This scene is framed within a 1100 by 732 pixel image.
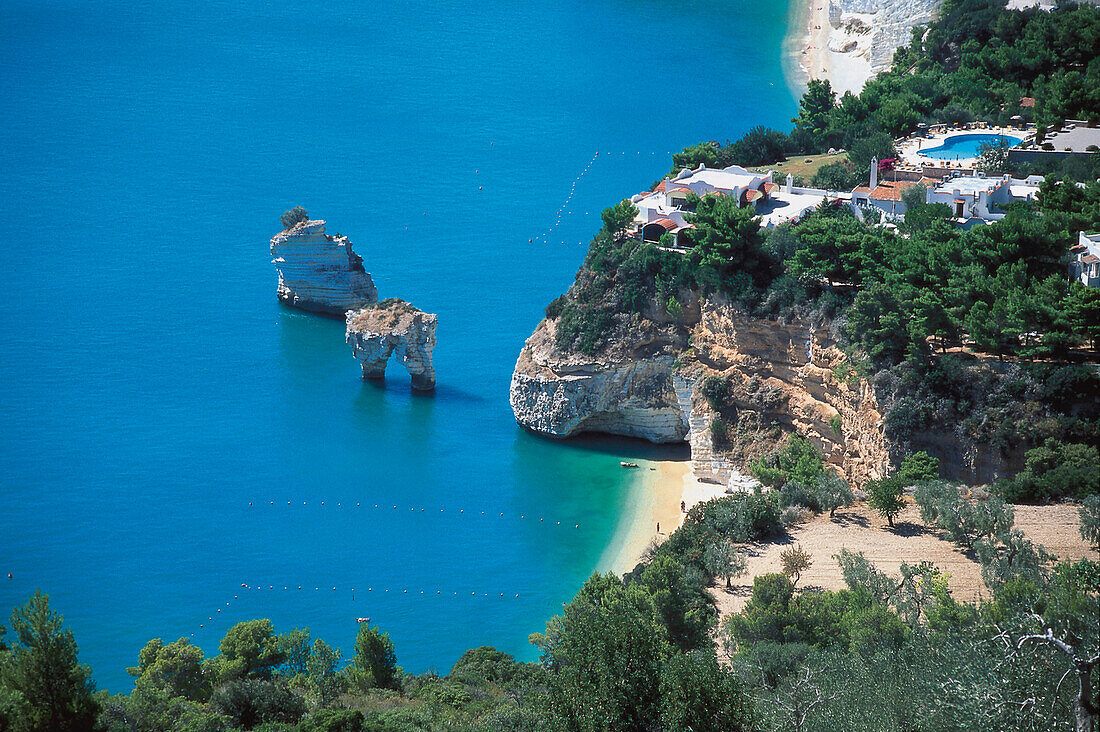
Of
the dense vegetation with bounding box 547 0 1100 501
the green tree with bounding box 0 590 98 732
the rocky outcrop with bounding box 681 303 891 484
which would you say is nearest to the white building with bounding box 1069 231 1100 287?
the dense vegetation with bounding box 547 0 1100 501

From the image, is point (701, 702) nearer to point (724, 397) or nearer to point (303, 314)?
point (724, 397)

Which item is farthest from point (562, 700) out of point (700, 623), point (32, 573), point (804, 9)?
point (804, 9)

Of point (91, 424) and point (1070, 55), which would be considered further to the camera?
point (1070, 55)

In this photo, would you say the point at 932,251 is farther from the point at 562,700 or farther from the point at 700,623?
the point at 562,700

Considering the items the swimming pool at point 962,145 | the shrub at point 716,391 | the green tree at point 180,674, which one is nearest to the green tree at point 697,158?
the swimming pool at point 962,145

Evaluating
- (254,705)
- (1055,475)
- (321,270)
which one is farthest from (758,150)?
(254,705)

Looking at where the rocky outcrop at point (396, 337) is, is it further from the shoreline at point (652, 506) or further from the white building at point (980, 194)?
the white building at point (980, 194)

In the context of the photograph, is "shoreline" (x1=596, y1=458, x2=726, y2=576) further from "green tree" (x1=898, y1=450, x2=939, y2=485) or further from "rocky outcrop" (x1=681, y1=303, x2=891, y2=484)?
"green tree" (x1=898, y1=450, x2=939, y2=485)
